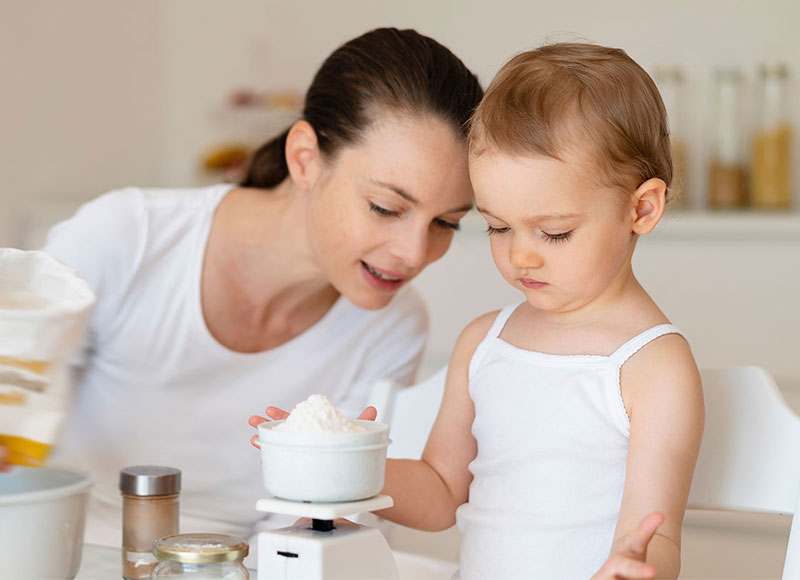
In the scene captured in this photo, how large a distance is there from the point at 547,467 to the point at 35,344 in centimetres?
55

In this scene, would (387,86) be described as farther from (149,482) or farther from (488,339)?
(149,482)

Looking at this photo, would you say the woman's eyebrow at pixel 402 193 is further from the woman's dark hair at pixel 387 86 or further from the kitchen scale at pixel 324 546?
the kitchen scale at pixel 324 546

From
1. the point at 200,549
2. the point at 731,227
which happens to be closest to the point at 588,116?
the point at 200,549

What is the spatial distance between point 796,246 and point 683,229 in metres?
0.24

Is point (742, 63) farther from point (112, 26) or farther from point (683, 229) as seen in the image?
point (112, 26)

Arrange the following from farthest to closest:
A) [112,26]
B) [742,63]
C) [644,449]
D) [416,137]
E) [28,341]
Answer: [112,26] < [742,63] < [416,137] < [644,449] < [28,341]

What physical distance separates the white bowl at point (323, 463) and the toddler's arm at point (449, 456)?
0.36 meters

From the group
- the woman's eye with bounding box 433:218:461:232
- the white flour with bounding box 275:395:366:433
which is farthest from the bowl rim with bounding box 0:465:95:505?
the woman's eye with bounding box 433:218:461:232

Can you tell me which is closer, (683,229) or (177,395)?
(177,395)

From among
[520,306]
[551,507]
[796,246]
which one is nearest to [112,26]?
[796,246]

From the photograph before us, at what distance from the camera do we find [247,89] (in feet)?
11.0

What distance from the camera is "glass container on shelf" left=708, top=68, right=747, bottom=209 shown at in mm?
2535

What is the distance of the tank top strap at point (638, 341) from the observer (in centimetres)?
108

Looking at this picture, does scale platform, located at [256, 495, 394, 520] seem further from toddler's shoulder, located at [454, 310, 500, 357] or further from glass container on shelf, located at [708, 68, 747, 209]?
glass container on shelf, located at [708, 68, 747, 209]
